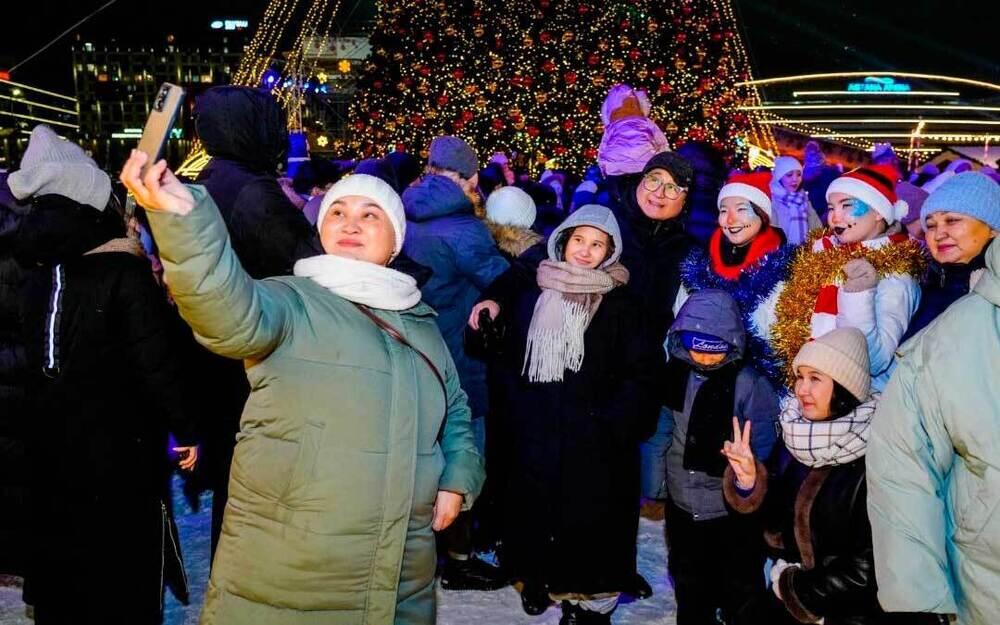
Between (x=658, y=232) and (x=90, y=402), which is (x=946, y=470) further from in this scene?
(x=90, y=402)

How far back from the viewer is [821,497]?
2883 millimetres

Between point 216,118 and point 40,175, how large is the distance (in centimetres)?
70

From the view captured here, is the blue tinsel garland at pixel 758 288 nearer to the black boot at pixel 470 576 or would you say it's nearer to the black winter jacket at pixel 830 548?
the black winter jacket at pixel 830 548

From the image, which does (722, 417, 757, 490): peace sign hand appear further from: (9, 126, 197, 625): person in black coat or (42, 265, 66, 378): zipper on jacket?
(42, 265, 66, 378): zipper on jacket

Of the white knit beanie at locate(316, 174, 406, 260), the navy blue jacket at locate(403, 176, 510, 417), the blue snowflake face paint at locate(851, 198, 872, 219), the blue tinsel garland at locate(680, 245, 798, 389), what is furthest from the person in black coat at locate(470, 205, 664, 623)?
the white knit beanie at locate(316, 174, 406, 260)

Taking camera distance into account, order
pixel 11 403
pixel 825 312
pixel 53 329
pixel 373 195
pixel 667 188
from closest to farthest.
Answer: pixel 373 195
pixel 53 329
pixel 825 312
pixel 11 403
pixel 667 188

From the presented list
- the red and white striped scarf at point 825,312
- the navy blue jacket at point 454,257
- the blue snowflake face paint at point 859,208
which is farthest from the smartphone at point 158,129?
the blue snowflake face paint at point 859,208

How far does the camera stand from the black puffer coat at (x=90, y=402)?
10.5 ft

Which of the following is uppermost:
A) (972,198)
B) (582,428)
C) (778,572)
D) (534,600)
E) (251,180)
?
(972,198)

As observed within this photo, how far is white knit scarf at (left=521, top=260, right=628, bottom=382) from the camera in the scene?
3.80 meters

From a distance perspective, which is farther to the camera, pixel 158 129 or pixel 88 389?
pixel 88 389

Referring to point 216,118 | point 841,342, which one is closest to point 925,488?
point 841,342

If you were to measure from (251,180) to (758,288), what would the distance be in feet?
7.57

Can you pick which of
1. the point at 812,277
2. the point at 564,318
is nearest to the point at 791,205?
the point at 812,277
